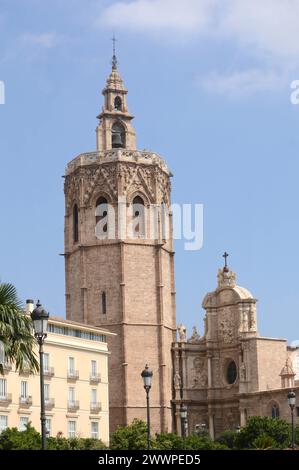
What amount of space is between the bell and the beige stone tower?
4.54ft

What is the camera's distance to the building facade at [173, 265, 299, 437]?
82.6 metres

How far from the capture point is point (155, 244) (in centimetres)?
8256

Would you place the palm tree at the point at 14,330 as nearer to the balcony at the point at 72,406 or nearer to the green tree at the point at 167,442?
the green tree at the point at 167,442

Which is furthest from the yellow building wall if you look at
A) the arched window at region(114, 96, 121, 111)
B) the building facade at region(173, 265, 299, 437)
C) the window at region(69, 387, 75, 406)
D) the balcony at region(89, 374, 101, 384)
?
the arched window at region(114, 96, 121, 111)

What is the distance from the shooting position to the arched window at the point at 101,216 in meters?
82.4

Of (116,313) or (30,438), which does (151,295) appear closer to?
(116,313)

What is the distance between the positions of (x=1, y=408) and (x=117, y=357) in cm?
1942

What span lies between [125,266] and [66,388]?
1681cm

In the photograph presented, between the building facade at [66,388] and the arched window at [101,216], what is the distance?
36.9 feet

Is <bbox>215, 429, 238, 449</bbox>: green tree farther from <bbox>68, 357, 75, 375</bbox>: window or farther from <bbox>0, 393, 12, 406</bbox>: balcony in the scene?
<bbox>0, 393, 12, 406</bbox>: balcony

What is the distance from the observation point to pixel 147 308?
81125mm

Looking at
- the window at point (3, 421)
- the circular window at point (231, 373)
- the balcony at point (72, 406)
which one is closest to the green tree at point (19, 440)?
the window at point (3, 421)

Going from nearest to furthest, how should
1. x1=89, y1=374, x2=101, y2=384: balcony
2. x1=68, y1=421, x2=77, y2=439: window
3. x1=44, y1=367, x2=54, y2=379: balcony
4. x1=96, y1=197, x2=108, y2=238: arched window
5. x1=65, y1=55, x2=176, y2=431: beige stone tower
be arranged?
x1=44, y1=367, x2=54, y2=379: balcony → x1=68, y1=421, x2=77, y2=439: window → x1=89, y1=374, x2=101, y2=384: balcony → x1=65, y1=55, x2=176, y2=431: beige stone tower → x1=96, y1=197, x2=108, y2=238: arched window

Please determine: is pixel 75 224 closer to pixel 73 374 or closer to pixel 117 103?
pixel 117 103
